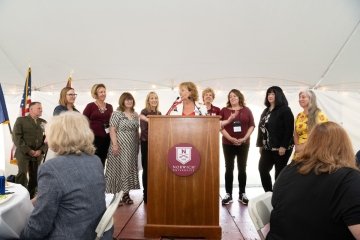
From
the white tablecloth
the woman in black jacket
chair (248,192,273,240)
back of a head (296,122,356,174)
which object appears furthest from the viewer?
the woman in black jacket

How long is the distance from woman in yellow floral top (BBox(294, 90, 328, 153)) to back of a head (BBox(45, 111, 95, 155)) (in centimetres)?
246

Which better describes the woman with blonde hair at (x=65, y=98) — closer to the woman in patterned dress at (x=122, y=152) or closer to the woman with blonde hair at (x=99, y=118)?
the woman with blonde hair at (x=99, y=118)

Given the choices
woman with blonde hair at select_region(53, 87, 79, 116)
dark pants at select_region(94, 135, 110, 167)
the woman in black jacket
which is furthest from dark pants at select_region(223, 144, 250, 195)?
woman with blonde hair at select_region(53, 87, 79, 116)

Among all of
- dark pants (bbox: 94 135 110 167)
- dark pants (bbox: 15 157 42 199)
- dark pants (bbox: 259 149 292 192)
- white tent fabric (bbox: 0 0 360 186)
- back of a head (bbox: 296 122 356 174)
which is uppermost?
white tent fabric (bbox: 0 0 360 186)

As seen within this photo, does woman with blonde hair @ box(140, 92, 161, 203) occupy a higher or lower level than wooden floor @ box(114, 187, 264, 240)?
higher

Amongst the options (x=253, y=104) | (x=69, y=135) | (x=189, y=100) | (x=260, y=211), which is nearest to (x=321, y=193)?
(x=260, y=211)

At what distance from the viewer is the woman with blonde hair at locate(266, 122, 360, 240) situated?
1181 mm

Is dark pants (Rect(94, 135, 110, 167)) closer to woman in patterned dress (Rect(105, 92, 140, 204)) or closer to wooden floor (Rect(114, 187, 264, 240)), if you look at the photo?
woman in patterned dress (Rect(105, 92, 140, 204))

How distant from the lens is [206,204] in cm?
265

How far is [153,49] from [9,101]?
9.37 ft

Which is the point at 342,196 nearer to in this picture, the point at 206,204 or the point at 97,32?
the point at 206,204

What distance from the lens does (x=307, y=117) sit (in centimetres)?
358

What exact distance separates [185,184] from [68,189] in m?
1.30

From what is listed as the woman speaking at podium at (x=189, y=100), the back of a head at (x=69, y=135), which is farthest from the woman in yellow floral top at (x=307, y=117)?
the back of a head at (x=69, y=135)
